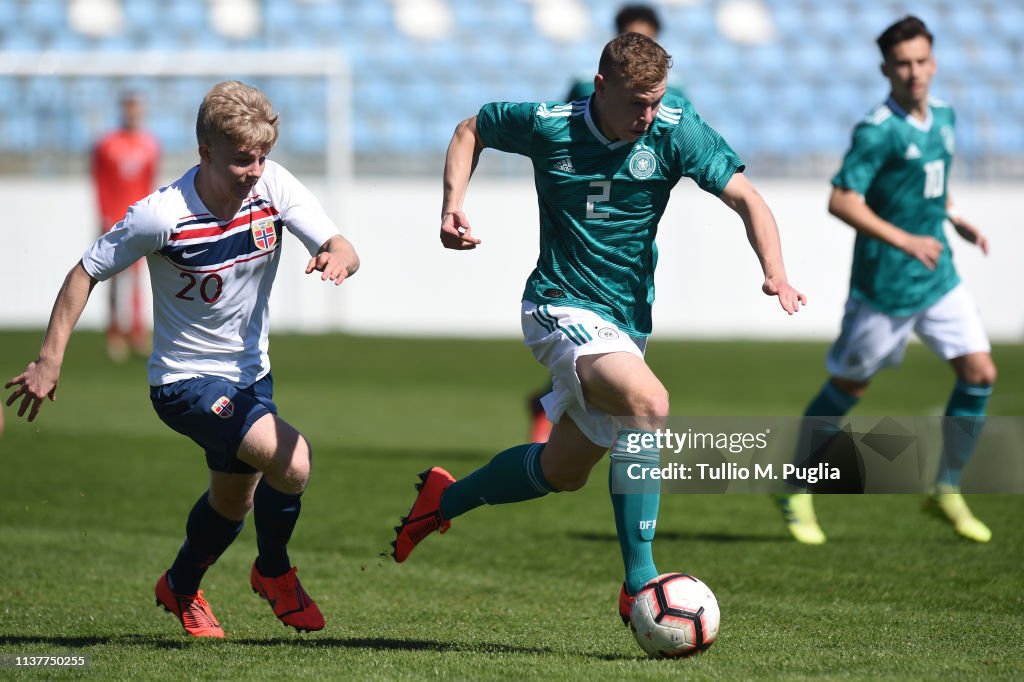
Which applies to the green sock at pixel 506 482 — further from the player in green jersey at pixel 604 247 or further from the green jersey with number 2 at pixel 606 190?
the green jersey with number 2 at pixel 606 190

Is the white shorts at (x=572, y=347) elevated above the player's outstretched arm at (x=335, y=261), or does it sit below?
below

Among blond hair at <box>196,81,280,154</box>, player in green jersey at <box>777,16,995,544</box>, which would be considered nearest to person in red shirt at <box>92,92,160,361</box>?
player in green jersey at <box>777,16,995,544</box>

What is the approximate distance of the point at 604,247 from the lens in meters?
4.40

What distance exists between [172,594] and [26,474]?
351 cm

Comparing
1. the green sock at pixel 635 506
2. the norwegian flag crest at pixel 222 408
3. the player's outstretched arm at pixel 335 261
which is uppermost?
the player's outstretched arm at pixel 335 261

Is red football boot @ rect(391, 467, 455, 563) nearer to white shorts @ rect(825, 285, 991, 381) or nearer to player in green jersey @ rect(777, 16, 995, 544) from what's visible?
player in green jersey @ rect(777, 16, 995, 544)

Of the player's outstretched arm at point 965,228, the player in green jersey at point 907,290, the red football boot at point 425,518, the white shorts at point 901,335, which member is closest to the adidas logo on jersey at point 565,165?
the red football boot at point 425,518

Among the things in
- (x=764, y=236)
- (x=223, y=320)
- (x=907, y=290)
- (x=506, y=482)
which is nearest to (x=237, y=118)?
(x=223, y=320)

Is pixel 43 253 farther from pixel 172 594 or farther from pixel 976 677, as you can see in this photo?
pixel 976 677

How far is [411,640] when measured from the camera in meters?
4.29

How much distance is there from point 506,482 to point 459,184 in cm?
96

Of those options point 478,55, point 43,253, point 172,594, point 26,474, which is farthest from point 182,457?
point 478,55

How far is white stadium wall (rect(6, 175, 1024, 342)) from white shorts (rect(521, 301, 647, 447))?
39.6ft

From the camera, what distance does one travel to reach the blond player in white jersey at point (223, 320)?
404cm
